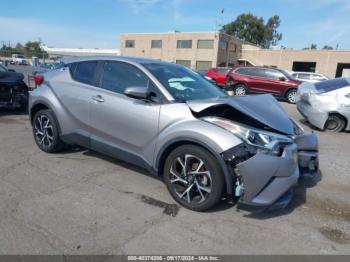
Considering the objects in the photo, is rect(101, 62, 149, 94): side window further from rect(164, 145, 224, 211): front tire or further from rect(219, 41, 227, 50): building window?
rect(219, 41, 227, 50): building window

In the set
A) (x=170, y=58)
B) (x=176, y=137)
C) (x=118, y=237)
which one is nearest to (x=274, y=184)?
(x=176, y=137)

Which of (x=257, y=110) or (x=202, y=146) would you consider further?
(x=257, y=110)

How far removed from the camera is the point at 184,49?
2034 inches

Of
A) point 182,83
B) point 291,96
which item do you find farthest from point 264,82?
point 182,83

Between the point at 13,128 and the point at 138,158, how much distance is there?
14.6ft

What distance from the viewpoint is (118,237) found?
297 centimetres

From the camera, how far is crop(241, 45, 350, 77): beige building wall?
49.5 metres

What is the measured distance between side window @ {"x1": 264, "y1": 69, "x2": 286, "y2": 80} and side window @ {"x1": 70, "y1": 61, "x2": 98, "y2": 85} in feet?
42.7

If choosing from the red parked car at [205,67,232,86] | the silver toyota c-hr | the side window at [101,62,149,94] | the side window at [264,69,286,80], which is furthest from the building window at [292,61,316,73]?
the side window at [101,62,149,94]

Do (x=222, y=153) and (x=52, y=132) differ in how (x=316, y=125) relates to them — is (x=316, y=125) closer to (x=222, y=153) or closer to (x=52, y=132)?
(x=222, y=153)

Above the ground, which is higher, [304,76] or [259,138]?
[304,76]

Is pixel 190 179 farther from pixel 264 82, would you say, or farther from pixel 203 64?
pixel 203 64

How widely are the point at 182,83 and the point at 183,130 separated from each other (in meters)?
1.01

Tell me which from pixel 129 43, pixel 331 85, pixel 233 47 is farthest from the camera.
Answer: pixel 129 43
